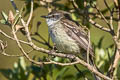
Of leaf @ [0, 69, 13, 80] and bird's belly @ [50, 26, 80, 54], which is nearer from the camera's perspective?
bird's belly @ [50, 26, 80, 54]

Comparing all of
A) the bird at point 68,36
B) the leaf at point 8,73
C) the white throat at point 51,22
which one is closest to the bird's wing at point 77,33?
the bird at point 68,36

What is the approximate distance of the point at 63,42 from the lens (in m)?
5.42

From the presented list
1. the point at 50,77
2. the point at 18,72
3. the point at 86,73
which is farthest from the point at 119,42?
the point at 18,72

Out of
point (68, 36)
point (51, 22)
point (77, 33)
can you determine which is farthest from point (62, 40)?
point (51, 22)

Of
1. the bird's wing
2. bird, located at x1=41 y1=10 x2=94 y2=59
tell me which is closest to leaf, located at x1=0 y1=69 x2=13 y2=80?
bird, located at x1=41 y1=10 x2=94 y2=59

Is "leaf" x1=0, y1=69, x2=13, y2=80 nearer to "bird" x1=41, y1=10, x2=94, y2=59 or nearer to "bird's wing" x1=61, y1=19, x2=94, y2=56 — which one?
"bird" x1=41, y1=10, x2=94, y2=59

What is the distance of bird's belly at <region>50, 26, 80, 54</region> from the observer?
5.38 m

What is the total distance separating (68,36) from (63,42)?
19 centimetres

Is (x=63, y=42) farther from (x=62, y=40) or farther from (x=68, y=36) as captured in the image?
(x=68, y=36)

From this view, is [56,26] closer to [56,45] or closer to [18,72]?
[56,45]

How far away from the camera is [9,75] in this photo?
570cm

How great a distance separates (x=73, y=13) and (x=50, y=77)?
1.07 m

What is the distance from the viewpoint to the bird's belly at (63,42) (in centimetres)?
538

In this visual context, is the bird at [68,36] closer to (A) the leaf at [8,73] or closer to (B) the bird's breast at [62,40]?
(B) the bird's breast at [62,40]
